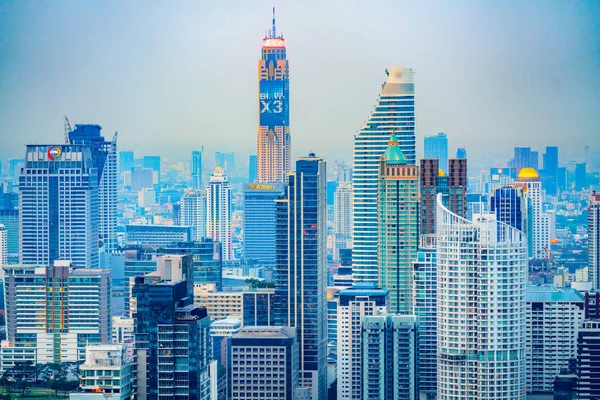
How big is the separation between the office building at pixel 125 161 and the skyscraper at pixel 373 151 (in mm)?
3512

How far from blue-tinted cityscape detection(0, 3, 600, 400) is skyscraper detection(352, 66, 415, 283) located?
0.11ft

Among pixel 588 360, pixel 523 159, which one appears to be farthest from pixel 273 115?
pixel 588 360

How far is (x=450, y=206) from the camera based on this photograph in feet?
56.1

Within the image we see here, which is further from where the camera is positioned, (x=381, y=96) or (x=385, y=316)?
(x=381, y=96)

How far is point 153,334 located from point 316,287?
506 cm

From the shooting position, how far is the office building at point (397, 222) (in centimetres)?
1841

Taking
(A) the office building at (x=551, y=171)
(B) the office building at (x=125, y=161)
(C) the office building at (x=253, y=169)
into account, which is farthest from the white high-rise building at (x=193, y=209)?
(A) the office building at (x=551, y=171)

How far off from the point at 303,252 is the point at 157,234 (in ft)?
22.7

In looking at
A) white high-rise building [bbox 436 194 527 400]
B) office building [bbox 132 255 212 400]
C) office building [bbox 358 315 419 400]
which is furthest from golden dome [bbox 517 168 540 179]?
office building [bbox 132 255 212 400]

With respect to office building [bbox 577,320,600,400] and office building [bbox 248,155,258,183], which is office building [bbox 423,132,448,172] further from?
office building [bbox 248,155,258,183]

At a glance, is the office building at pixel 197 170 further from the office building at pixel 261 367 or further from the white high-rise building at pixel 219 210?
the office building at pixel 261 367

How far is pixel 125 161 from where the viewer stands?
79.6 feet

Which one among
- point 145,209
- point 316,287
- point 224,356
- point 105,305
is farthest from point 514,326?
point 145,209

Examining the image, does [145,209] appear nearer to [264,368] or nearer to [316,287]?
[316,287]
